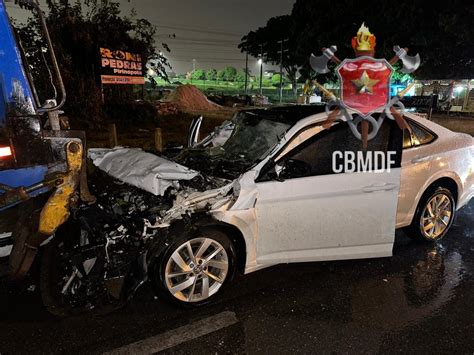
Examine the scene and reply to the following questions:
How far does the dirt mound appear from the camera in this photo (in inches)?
993

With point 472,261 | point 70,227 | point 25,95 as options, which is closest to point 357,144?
point 472,261

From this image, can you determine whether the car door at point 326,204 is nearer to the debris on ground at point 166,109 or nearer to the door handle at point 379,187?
the door handle at point 379,187

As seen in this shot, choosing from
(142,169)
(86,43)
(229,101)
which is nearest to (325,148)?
(142,169)

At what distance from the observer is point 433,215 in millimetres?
4383

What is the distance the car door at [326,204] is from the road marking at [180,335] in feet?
2.04

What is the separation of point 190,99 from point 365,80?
20630 millimetres

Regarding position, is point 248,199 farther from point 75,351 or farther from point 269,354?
point 75,351

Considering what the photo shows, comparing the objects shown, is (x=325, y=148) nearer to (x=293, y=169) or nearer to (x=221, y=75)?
(x=293, y=169)

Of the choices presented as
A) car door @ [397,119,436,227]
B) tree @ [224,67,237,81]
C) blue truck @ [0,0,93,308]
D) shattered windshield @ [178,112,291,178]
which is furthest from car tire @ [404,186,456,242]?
tree @ [224,67,237,81]

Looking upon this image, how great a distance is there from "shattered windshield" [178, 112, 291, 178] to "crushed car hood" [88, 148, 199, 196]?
0.43m

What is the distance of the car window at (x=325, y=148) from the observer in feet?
10.9

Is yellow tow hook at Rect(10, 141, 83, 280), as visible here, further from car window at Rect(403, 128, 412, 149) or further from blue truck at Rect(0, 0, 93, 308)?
car window at Rect(403, 128, 412, 149)

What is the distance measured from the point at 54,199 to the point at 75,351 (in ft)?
3.62

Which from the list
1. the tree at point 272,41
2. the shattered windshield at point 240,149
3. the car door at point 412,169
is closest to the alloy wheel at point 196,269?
the shattered windshield at point 240,149
